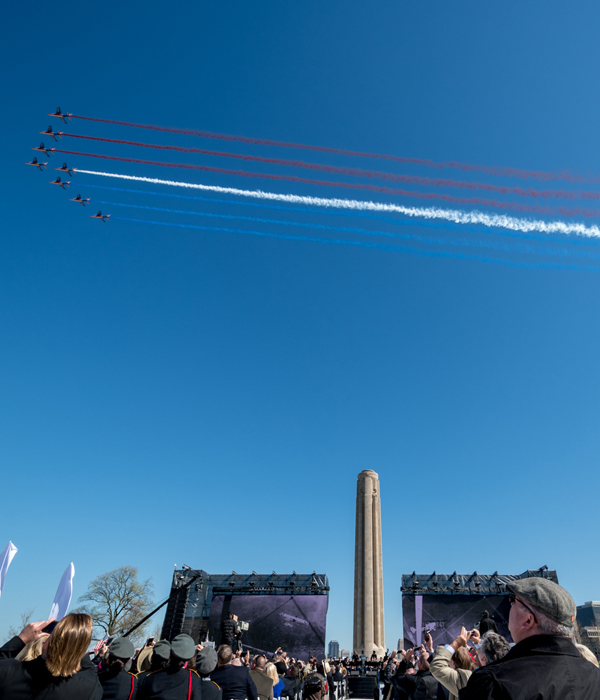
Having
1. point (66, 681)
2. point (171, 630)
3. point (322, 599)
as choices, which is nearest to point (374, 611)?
point (322, 599)

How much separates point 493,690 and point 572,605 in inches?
26.5

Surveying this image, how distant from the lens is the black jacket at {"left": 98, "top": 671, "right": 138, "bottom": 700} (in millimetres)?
4727

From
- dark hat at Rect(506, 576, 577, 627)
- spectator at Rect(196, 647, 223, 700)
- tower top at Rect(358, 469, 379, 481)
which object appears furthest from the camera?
tower top at Rect(358, 469, 379, 481)

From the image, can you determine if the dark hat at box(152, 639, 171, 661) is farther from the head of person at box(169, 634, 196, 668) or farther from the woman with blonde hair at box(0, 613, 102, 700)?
the woman with blonde hair at box(0, 613, 102, 700)

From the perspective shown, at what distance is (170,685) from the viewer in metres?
4.57

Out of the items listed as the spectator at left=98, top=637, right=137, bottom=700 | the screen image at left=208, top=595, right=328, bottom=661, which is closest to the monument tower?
the screen image at left=208, top=595, right=328, bottom=661

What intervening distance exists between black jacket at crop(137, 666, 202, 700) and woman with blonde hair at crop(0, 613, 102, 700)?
5.11ft

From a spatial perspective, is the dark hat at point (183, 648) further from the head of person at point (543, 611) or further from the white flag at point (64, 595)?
the white flag at point (64, 595)

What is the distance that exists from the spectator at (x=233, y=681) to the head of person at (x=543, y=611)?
473cm

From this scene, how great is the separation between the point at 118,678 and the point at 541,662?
4409mm

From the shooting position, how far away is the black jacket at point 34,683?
122 inches

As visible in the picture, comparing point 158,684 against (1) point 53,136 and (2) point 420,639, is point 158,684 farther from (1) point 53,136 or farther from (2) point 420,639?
(2) point 420,639

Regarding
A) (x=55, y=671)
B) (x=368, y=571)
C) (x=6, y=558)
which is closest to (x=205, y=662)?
(x=55, y=671)

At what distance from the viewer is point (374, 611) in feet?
178
